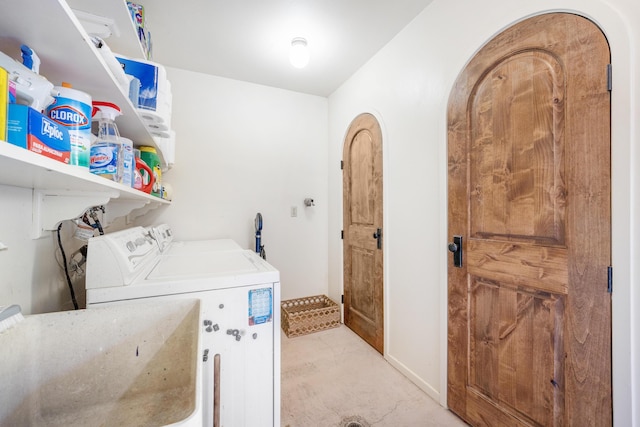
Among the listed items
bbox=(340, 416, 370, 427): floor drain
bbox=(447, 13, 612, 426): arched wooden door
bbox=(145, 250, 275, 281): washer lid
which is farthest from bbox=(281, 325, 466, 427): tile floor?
bbox=(145, 250, 275, 281): washer lid

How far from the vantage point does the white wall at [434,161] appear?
37.4 inches

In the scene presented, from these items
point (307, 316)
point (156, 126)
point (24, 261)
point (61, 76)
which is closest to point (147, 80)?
point (156, 126)

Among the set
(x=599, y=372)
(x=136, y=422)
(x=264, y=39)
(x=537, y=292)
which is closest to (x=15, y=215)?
(x=136, y=422)

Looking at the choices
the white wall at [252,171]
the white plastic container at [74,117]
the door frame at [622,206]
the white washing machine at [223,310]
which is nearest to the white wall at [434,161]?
the door frame at [622,206]

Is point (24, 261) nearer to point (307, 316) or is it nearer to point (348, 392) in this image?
point (348, 392)

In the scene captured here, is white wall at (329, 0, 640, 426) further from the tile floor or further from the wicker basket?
the wicker basket

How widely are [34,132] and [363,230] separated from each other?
223 centimetres

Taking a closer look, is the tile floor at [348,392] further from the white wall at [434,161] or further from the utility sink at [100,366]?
the utility sink at [100,366]

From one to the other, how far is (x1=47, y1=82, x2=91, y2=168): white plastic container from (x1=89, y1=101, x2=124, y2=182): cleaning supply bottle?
18 cm

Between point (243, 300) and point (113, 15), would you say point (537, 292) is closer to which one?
Result: point (243, 300)

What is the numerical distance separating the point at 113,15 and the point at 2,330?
117 centimetres

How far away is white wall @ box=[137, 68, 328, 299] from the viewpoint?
2.59m

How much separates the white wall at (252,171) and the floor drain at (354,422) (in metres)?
1.51

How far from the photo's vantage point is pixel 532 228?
122 cm
